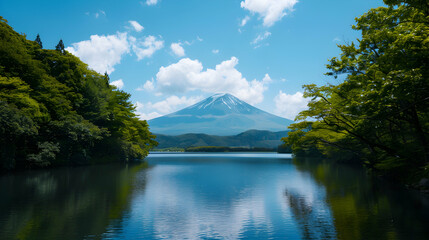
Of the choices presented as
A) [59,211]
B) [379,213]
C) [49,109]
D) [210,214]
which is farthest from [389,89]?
[49,109]

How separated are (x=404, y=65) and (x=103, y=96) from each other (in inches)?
1928

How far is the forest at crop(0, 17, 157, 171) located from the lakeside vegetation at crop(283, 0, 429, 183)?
89.8ft

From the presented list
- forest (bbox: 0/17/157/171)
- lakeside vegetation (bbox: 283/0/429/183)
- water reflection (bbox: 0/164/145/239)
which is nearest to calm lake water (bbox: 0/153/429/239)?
water reflection (bbox: 0/164/145/239)

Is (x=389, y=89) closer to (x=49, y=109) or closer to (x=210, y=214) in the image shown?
(x=210, y=214)

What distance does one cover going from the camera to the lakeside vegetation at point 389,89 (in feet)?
42.7

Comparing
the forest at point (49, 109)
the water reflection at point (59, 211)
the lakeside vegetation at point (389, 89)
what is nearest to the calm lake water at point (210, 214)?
the water reflection at point (59, 211)

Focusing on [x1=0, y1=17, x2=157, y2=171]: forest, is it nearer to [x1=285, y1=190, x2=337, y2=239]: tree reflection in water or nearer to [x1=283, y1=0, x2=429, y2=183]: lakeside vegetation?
[x1=285, y1=190, x2=337, y2=239]: tree reflection in water

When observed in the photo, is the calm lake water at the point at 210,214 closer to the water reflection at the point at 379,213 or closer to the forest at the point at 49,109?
the water reflection at the point at 379,213

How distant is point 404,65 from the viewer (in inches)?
525

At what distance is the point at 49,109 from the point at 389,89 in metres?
37.4

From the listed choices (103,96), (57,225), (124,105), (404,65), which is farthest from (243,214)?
(124,105)

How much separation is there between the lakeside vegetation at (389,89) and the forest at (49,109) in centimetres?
2736

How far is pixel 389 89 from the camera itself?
47.9 feet

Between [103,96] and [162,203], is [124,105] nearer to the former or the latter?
[103,96]
